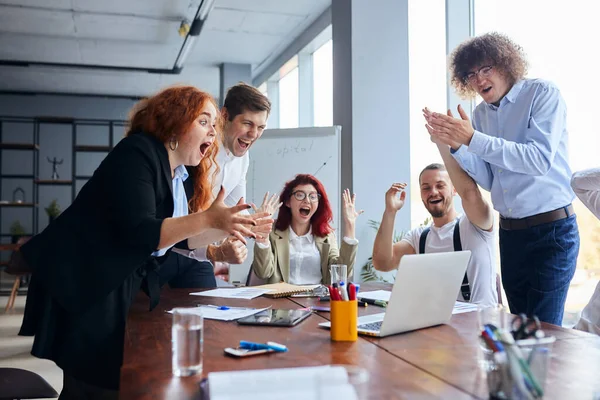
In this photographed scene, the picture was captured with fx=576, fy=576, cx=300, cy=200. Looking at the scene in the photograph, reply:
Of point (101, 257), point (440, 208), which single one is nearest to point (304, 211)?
point (440, 208)

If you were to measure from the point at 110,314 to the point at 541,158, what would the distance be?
1543 mm

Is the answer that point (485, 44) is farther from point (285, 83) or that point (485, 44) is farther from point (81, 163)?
point (81, 163)

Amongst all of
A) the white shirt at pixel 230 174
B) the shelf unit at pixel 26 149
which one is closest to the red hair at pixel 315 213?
the white shirt at pixel 230 174

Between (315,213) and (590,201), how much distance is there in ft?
5.85

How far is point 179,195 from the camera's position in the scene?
195 centimetres

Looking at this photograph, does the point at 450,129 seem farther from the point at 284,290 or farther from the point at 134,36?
the point at 134,36

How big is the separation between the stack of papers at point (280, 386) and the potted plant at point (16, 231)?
8.69 m

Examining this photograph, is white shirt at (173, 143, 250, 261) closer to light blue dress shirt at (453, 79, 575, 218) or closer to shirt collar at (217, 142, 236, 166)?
shirt collar at (217, 142, 236, 166)

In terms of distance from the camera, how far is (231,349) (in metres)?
1.16

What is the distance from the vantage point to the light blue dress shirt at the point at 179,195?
1901 mm

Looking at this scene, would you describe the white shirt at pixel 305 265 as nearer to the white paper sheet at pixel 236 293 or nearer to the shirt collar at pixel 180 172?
the white paper sheet at pixel 236 293

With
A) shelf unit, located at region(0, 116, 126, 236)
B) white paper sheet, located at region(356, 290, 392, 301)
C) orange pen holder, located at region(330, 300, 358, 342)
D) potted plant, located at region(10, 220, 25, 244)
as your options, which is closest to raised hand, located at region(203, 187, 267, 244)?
orange pen holder, located at region(330, 300, 358, 342)

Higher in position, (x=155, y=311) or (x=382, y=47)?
(x=382, y=47)

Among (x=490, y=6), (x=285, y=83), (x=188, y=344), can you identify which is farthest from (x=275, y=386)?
(x=285, y=83)
